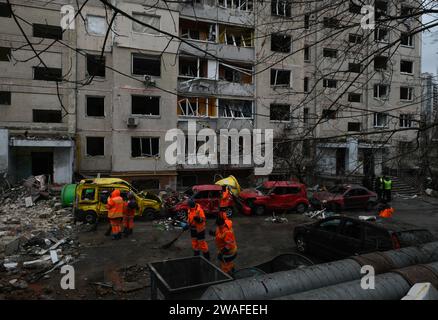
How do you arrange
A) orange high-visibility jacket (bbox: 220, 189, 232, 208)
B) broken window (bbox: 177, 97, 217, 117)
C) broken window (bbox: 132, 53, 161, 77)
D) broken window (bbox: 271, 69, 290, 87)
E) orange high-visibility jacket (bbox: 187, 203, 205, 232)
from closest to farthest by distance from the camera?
orange high-visibility jacket (bbox: 187, 203, 205, 232) → orange high-visibility jacket (bbox: 220, 189, 232, 208) → broken window (bbox: 132, 53, 161, 77) → broken window (bbox: 177, 97, 217, 117) → broken window (bbox: 271, 69, 290, 87)

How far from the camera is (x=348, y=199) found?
17672 mm

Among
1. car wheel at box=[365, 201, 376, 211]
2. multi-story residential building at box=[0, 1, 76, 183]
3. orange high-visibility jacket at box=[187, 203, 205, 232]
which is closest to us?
orange high-visibility jacket at box=[187, 203, 205, 232]

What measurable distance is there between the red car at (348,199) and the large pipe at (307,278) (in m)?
12.1

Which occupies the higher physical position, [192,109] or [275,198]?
[192,109]

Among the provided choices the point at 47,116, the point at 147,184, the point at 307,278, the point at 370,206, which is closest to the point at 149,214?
the point at 147,184

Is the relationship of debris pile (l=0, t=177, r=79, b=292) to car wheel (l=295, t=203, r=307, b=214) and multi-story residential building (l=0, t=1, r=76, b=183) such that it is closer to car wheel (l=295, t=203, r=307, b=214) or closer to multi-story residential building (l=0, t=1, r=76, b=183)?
multi-story residential building (l=0, t=1, r=76, b=183)

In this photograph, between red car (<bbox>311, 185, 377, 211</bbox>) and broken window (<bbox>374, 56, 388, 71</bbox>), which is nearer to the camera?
broken window (<bbox>374, 56, 388, 71</bbox>)

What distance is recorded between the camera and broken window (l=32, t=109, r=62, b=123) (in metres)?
20.8

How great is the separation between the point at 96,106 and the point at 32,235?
1234 cm

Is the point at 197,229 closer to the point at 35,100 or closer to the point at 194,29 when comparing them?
the point at 35,100

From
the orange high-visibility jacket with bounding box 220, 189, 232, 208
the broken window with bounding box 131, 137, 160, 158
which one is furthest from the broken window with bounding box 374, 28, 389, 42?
the broken window with bounding box 131, 137, 160, 158

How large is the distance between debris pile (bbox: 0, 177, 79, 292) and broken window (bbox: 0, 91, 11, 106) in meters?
5.56

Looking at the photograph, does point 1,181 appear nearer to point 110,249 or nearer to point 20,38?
point 20,38
